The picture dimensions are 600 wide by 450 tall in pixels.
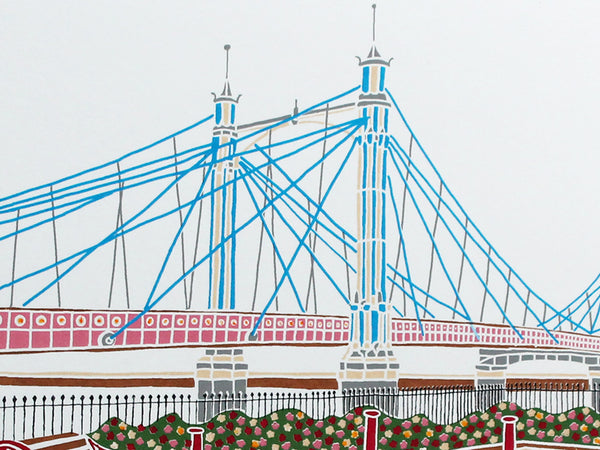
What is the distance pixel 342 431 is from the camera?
20.5ft

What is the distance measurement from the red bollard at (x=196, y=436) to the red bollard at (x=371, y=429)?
119 centimetres

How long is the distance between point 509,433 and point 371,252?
172cm

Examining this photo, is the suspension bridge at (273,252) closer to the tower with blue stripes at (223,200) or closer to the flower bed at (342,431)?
the tower with blue stripes at (223,200)

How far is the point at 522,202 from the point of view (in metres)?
7.54

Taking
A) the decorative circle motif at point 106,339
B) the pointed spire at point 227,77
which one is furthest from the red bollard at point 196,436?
the pointed spire at point 227,77

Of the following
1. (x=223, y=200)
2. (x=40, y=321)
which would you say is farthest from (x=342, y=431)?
(x=40, y=321)

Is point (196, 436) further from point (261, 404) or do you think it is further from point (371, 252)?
point (371, 252)

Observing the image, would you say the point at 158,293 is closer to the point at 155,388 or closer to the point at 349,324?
the point at 155,388

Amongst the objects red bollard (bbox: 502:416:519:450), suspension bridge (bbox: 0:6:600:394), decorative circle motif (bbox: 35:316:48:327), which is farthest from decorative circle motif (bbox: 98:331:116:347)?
red bollard (bbox: 502:416:519:450)

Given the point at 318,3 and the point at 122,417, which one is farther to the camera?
the point at 318,3

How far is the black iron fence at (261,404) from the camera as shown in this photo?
5.48 meters

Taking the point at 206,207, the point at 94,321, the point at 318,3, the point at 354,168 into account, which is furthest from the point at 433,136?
the point at 94,321

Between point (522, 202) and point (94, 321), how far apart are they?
383cm

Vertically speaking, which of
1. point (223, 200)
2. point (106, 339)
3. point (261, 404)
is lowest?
point (261, 404)
